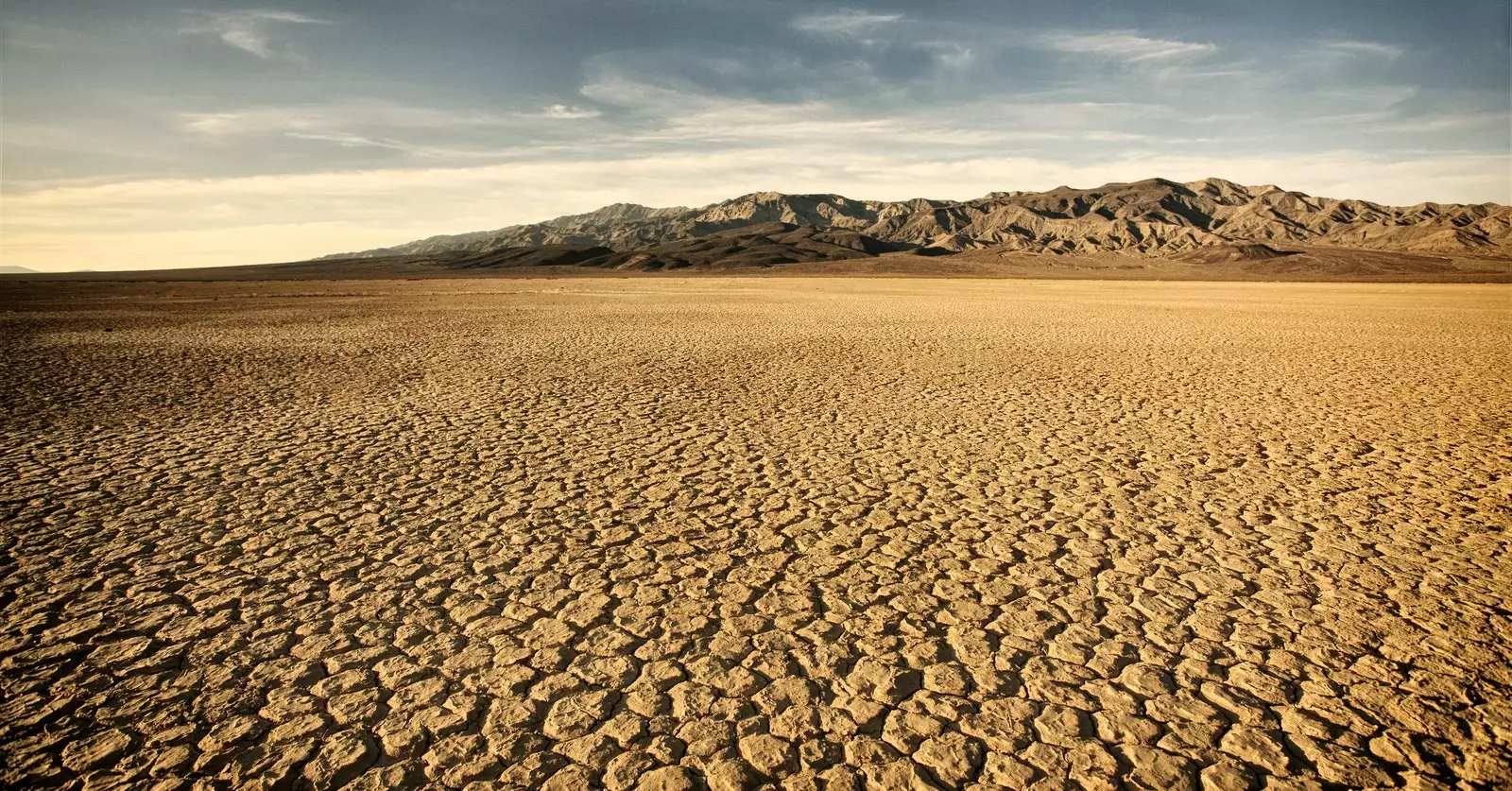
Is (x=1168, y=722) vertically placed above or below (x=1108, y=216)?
below

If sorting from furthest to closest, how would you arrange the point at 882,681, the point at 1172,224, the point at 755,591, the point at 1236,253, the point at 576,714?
1. the point at 1172,224
2. the point at 1236,253
3. the point at 755,591
4. the point at 882,681
5. the point at 576,714

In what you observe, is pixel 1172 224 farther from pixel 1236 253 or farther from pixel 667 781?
pixel 667 781

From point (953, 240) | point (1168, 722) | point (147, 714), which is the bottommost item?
point (1168, 722)

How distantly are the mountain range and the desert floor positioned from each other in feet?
335

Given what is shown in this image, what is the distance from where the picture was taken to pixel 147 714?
268cm

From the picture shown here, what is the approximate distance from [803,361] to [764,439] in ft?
18.0

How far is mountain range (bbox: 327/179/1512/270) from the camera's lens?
4363 inches

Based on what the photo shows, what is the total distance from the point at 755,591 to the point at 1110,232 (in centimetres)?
15585

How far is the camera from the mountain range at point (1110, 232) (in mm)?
110812

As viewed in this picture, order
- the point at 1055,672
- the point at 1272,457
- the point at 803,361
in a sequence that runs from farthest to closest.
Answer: the point at 803,361 → the point at 1272,457 → the point at 1055,672

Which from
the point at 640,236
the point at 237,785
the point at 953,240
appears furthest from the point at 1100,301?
the point at 640,236

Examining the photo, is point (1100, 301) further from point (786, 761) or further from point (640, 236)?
point (640, 236)

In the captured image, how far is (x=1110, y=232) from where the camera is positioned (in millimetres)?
138500

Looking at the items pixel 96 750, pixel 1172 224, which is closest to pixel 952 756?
pixel 96 750
